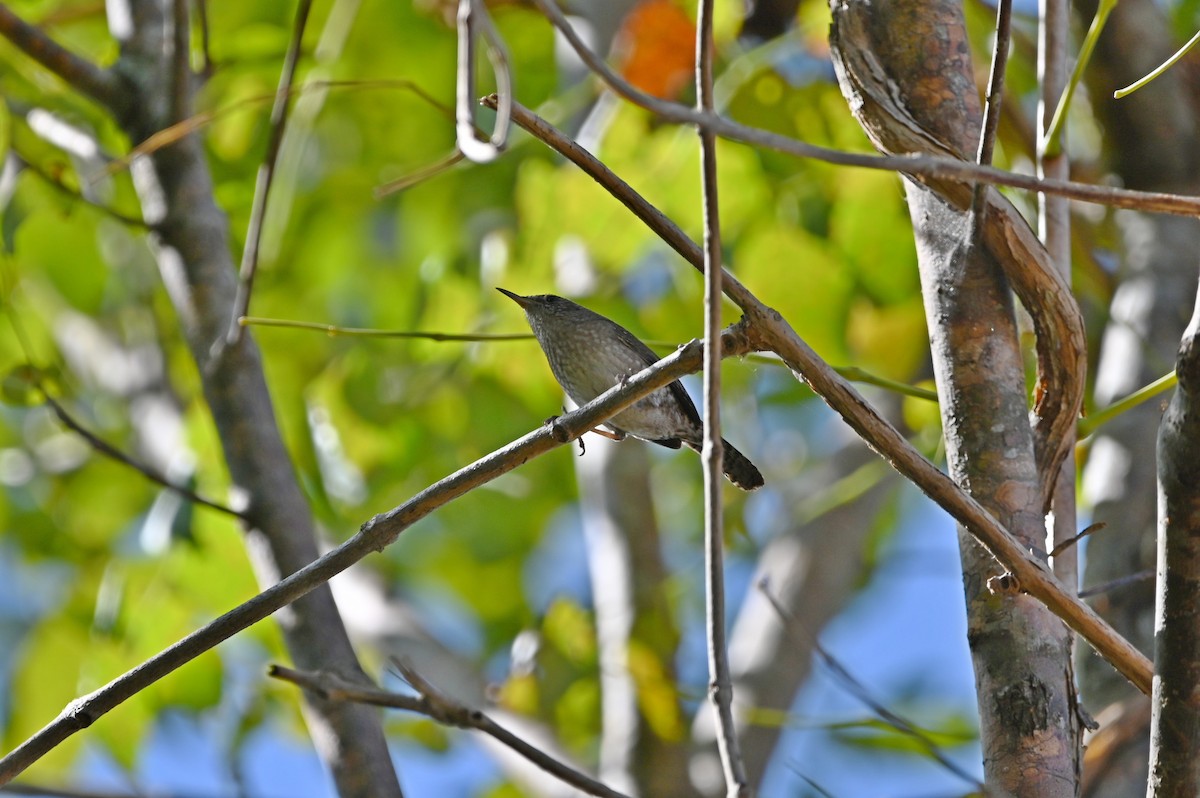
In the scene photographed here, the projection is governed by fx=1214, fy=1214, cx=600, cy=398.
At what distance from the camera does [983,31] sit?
11.9 feet

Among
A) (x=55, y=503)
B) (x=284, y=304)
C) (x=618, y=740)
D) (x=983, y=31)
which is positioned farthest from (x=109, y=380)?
(x=983, y=31)

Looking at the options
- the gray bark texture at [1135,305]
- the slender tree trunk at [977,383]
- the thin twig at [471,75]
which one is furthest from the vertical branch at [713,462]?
the gray bark texture at [1135,305]

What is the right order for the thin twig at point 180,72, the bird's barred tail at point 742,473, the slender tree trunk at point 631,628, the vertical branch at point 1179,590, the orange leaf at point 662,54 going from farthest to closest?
the slender tree trunk at point 631,628 < the orange leaf at point 662,54 < the bird's barred tail at point 742,473 < the thin twig at point 180,72 < the vertical branch at point 1179,590

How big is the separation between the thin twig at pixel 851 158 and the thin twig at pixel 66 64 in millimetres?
1934

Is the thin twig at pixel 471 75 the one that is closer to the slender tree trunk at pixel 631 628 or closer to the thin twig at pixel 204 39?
the thin twig at pixel 204 39

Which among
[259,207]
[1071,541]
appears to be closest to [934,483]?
[1071,541]

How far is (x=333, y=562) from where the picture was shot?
1452mm

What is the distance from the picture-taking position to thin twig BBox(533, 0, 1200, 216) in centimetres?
98

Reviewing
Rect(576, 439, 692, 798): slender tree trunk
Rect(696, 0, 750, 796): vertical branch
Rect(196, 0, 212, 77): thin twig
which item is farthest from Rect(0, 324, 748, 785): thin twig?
Rect(576, 439, 692, 798): slender tree trunk

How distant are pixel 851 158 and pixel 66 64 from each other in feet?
7.42

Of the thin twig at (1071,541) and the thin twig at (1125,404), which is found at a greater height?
the thin twig at (1125,404)

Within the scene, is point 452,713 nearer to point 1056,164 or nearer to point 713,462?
point 713,462

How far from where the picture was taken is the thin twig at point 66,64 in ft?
8.57

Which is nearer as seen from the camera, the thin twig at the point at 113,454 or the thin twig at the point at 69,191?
the thin twig at the point at 113,454
